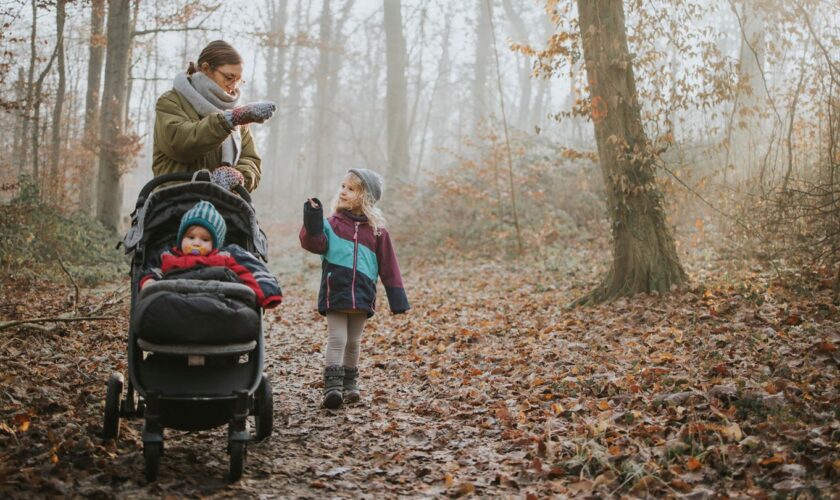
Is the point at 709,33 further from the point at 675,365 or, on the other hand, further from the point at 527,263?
the point at 527,263

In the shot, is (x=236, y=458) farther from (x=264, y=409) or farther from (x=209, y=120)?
(x=209, y=120)

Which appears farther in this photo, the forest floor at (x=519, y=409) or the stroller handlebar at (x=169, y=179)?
the stroller handlebar at (x=169, y=179)

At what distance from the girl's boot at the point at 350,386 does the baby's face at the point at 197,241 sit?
7.24 ft

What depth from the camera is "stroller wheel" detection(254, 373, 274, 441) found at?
4340 millimetres

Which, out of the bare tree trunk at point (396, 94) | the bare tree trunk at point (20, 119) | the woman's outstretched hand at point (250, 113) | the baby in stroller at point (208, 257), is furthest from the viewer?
the bare tree trunk at point (396, 94)

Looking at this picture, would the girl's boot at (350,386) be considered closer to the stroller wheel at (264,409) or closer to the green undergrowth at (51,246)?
the stroller wheel at (264,409)

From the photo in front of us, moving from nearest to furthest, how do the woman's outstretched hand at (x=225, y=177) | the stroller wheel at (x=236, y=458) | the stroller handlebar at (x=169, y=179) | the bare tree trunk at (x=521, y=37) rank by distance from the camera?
the stroller wheel at (x=236, y=458)
the stroller handlebar at (x=169, y=179)
the woman's outstretched hand at (x=225, y=177)
the bare tree trunk at (x=521, y=37)

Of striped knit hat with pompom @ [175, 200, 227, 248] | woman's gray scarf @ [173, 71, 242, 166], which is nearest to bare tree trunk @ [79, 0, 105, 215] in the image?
woman's gray scarf @ [173, 71, 242, 166]

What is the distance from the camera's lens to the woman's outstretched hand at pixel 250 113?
4203 millimetres

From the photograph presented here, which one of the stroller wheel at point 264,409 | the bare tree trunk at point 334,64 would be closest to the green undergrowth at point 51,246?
the stroller wheel at point 264,409

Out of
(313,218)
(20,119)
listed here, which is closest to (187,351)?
(313,218)

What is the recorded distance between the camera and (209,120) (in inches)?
167

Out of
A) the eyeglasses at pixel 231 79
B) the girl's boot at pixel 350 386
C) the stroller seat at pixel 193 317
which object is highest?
the eyeglasses at pixel 231 79

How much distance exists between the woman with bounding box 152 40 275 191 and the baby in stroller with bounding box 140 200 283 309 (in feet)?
1.62
